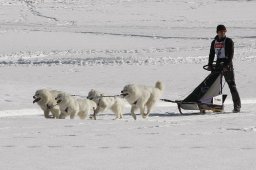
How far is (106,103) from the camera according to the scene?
8289mm

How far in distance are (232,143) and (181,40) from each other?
62.4ft

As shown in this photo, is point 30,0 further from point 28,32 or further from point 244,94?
point 244,94

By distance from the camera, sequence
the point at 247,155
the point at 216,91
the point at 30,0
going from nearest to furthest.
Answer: the point at 247,155
the point at 216,91
the point at 30,0

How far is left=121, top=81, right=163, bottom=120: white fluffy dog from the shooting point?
25.9ft

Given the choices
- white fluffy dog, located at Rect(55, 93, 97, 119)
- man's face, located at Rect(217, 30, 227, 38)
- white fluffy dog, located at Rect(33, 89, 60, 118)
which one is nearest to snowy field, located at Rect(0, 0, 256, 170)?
white fluffy dog, located at Rect(33, 89, 60, 118)

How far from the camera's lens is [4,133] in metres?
5.32

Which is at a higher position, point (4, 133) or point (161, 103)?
point (4, 133)

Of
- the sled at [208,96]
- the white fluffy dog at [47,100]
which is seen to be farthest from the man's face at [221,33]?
the white fluffy dog at [47,100]

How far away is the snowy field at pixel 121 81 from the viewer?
163 inches

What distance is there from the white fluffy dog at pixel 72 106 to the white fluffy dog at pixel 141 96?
54 cm

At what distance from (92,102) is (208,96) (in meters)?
1.72

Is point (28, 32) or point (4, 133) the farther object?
point (28, 32)

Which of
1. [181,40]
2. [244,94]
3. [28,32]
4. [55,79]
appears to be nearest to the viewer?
[244,94]

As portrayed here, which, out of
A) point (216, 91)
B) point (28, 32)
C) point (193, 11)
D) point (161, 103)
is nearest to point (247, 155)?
point (216, 91)
